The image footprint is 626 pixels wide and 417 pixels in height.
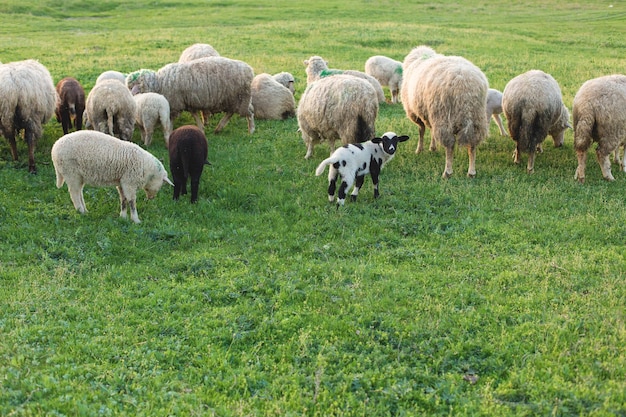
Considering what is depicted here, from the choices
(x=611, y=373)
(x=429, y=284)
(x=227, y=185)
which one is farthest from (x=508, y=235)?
(x=227, y=185)

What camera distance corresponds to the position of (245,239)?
830cm

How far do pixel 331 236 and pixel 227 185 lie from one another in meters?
2.70

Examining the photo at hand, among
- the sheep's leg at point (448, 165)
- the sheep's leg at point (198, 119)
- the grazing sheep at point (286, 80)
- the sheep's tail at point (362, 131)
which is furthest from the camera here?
the grazing sheep at point (286, 80)

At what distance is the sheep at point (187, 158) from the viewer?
9.66 metres

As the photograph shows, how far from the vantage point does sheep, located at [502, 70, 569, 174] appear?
10664mm

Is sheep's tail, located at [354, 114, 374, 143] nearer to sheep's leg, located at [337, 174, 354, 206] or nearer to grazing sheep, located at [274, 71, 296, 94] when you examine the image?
sheep's leg, located at [337, 174, 354, 206]

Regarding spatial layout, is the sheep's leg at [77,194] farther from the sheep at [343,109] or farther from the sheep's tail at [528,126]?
the sheep's tail at [528,126]

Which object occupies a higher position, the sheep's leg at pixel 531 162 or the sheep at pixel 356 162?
the sheep at pixel 356 162

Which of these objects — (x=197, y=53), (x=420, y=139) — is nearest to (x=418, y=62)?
(x=420, y=139)

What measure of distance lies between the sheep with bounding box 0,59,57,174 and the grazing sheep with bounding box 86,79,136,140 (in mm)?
862

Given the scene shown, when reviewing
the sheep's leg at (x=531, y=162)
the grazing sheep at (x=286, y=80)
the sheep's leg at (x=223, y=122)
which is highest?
the grazing sheep at (x=286, y=80)

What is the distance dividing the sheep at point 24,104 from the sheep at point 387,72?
10052 millimetres

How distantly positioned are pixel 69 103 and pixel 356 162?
6.63 meters

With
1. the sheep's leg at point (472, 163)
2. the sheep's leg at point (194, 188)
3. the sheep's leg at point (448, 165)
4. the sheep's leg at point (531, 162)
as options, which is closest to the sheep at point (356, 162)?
the sheep's leg at point (448, 165)
